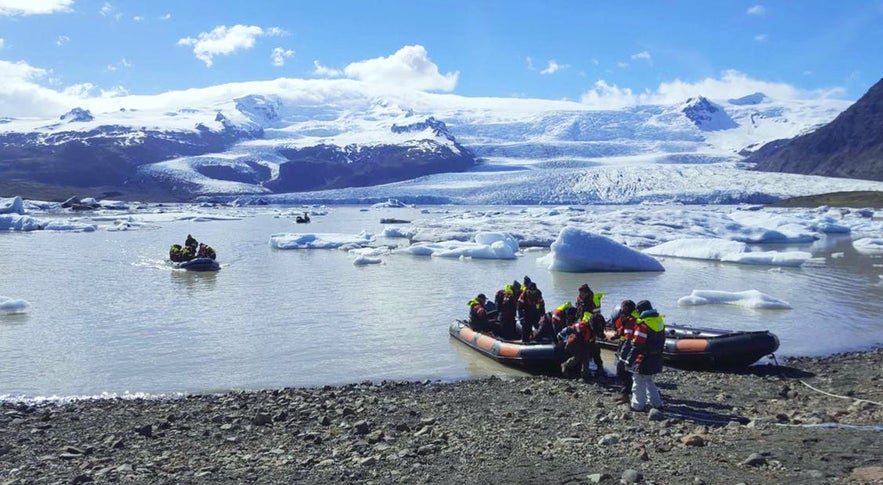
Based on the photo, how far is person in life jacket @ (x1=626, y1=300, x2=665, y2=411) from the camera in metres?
6.72

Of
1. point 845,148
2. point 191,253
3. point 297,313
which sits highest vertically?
point 845,148

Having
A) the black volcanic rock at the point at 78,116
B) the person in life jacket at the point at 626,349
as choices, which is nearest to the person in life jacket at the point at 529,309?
the person in life jacket at the point at 626,349

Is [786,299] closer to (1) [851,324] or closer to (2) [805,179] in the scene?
(1) [851,324]

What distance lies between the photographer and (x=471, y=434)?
605 centimetres

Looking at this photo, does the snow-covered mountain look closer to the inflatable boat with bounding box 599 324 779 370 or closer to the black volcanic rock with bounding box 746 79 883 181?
the black volcanic rock with bounding box 746 79 883 181

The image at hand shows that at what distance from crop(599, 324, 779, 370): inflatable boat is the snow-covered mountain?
55.8 meters

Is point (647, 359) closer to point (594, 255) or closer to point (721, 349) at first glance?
point (721, 349)

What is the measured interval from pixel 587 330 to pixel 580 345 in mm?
205

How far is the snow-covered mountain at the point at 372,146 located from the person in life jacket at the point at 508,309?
5500 cm

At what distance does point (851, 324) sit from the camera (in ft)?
41.1

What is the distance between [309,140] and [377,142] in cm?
1263

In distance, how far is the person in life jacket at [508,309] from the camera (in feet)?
33.1

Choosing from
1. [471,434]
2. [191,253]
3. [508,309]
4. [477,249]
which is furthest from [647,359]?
[477,249]

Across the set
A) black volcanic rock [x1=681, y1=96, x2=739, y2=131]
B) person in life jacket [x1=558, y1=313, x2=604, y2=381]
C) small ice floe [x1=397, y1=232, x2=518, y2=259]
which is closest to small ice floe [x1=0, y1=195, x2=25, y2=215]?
small ice floe [x1=397, y1=232, x2=518, y2=259]
